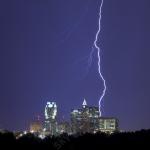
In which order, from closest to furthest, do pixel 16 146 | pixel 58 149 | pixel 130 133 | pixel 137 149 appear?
1. pixel 137 149
2. pixel 58 149
3. pixel 16 146
4. pixel 130 133

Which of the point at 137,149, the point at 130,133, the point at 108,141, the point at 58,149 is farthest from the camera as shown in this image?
the point at 130,133

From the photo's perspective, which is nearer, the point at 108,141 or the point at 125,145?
the point at 125,145

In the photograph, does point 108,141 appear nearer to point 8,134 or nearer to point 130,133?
point 130,133

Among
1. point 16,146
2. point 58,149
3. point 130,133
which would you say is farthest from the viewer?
point 130,133

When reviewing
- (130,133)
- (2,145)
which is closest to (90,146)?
(2,145)

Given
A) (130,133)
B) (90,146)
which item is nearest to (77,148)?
(90,146)

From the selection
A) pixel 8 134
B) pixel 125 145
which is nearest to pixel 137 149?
pixel 125 145

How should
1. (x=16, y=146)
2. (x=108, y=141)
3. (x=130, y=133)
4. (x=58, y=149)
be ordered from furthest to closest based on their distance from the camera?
(x=130, y=133)
(x=108, y=141)
(x=16, y=146)
(x=58, y=149)

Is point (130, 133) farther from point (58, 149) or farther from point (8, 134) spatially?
point (58, 149)
